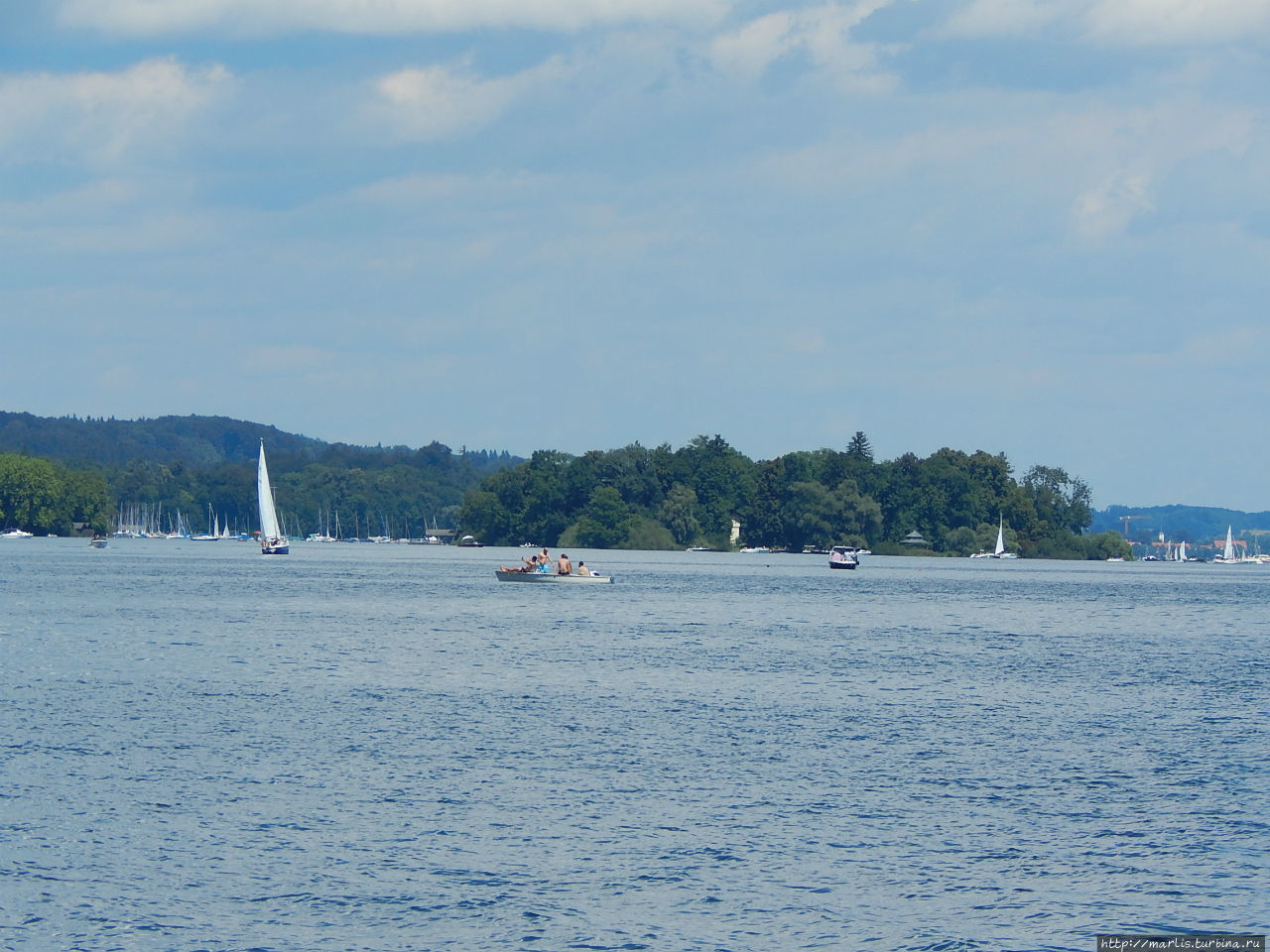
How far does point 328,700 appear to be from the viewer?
4456 cm

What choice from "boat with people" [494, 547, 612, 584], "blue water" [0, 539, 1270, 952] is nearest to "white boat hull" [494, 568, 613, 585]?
"boat with people" [494, 547, 612, 584]

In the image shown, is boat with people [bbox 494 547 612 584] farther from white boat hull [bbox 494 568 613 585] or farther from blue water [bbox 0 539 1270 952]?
blue water [bbox 0 539 1270 952]

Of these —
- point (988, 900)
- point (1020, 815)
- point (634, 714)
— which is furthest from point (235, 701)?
point (988, 900)

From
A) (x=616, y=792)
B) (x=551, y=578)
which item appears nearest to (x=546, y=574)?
(x=551, y=578)

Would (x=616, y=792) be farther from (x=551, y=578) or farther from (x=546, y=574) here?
(x=546, y=574)

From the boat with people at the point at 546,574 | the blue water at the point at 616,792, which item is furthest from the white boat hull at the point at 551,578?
the blue water at the point at 616,792

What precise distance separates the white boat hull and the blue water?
52.1 meters

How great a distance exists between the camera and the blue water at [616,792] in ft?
76.3

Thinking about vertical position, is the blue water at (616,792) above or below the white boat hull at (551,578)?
below

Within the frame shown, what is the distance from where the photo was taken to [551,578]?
121 metres

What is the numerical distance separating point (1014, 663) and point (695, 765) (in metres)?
29.5

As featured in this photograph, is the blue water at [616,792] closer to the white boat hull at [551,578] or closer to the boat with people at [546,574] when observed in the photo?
the white boat hull at [551,578]

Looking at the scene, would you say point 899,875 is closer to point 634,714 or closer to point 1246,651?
point 634,714

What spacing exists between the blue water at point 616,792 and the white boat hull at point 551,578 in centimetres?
5214
